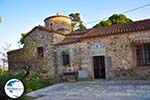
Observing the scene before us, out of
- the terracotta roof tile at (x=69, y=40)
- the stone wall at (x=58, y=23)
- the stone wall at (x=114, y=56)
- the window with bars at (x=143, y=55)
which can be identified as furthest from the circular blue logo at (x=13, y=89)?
the stone wall at (x=58, y=23)

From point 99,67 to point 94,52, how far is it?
1.40 metres

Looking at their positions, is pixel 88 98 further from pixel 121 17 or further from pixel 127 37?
pixel 121 17

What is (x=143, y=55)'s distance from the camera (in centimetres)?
1720

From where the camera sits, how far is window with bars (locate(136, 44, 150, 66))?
56.1 feet

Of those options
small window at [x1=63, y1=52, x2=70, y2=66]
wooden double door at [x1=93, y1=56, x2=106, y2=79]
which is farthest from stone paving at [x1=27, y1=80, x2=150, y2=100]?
small window at [x1=63, y1=52, x2=70, y2=66]

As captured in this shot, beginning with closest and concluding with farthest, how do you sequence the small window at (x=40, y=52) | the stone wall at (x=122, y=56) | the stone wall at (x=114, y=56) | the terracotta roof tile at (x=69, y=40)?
the stone wall at (x=122, y=56) < the stone wall at (x=114, y=56) < the terracotta roof tile at (x=69, y=40) < the small window at (x=40, y=52)

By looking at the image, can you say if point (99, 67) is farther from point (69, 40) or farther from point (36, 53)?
point (36, 53)

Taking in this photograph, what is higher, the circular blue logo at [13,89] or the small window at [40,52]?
the small window at [40,52]

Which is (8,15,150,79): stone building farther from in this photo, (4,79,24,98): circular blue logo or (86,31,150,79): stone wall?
(4,79,24,98): circular blue logo

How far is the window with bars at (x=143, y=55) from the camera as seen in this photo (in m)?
17.1

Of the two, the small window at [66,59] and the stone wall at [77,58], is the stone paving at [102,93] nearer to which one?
the stone wall at [77,58]

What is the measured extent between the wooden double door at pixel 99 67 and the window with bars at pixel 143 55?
3.02 m

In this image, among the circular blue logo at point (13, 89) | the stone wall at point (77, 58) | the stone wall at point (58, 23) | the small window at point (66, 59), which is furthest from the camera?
the stone wall at point (58, 23)

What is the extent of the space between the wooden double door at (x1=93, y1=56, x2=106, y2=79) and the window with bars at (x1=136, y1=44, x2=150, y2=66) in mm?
3024
